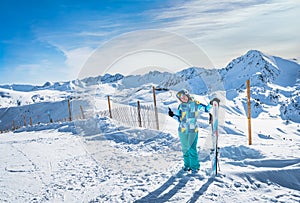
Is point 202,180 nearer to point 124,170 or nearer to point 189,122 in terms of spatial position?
point 189,122

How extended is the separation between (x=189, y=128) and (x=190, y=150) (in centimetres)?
43

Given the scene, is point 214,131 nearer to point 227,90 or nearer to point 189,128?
point 189,128

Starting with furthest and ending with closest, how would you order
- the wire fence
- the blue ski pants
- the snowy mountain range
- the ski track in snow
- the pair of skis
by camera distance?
the snowy mountain range, the wire fence, the blue ski pants, the pair of skis, the ski track in snow

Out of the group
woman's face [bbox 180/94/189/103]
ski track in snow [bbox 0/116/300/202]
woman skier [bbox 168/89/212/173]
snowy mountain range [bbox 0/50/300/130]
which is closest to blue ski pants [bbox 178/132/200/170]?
woman skier [bbox 168/89/212/173]

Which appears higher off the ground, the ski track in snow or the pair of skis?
the pair of skis

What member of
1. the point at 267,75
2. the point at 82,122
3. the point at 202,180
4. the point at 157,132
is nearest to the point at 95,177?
the point at 202,180

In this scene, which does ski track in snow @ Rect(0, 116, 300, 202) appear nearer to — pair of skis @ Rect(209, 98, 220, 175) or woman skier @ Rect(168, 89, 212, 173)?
pair of skis @ Rect(209, 98, 220, 175)

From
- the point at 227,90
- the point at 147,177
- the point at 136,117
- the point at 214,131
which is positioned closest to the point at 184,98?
the point at 214,131

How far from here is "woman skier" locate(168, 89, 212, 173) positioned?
4848 mm

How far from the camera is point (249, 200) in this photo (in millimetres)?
3629

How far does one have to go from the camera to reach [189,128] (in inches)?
192

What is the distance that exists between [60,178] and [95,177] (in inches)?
30.1

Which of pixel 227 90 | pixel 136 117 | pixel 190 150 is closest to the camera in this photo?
pixel 190 150

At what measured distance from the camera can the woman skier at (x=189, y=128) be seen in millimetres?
4848
